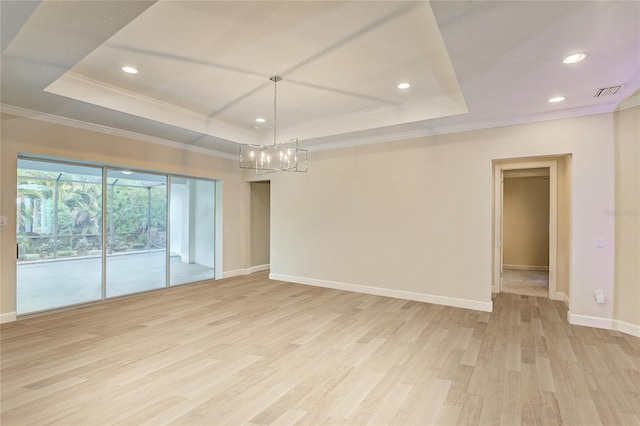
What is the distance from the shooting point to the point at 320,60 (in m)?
3.53

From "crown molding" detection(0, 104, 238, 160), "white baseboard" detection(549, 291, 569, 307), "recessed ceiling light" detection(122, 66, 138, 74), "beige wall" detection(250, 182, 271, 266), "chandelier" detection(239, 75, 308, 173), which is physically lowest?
"white baseboard" detection(549, 291, 569, 307)

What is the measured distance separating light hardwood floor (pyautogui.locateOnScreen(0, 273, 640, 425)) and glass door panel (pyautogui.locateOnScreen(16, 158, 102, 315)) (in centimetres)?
47

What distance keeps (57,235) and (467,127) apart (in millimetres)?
6613

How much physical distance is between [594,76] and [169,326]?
224 inches

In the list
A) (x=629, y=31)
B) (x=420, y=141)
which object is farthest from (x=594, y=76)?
(x=420, y=141)

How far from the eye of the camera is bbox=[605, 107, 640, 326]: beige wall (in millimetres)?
4012

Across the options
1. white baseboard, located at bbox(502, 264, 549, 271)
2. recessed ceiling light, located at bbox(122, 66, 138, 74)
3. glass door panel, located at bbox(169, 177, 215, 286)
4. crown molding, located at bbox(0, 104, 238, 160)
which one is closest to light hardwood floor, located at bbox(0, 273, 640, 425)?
glass door panel, located at bbox(169, 177, 215, 286)

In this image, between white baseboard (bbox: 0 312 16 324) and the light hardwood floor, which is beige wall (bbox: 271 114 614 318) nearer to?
the light hardwood floor

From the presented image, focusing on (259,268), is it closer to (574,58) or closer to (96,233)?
(96,233)

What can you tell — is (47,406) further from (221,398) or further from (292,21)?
(292,21)

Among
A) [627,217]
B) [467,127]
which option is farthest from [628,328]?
[467,127]

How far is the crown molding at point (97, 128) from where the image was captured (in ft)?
14.3

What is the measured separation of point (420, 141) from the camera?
18.0 feet

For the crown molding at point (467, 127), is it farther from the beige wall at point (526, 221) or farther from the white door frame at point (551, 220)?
the beige wall at point (526, 221)
